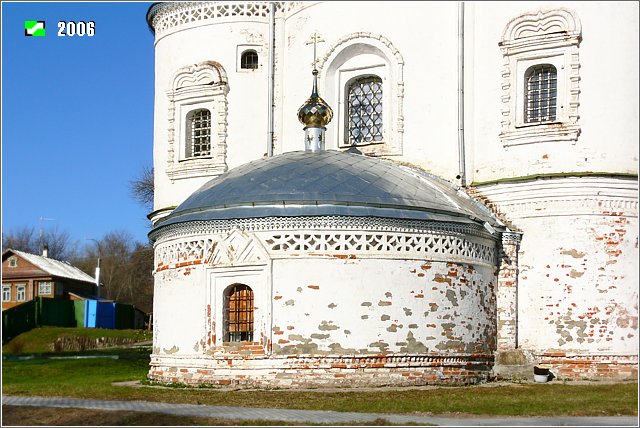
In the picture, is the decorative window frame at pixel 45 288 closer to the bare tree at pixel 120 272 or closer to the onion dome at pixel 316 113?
the bare tree at pixel 120 272

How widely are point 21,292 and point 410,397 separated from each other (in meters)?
36.8

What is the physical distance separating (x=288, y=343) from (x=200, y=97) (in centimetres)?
866

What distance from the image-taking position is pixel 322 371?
53.6 ft

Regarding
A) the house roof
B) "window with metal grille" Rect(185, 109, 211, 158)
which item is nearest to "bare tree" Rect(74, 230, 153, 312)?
the house roof

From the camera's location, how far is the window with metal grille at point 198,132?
23453mm

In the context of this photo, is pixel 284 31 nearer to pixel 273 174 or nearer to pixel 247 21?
pixel 247 21

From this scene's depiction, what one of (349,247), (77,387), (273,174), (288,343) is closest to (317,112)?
(273,174)

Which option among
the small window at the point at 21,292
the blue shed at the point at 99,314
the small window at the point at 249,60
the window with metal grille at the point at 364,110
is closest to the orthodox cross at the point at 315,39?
the window with metal grille at the point at 364,110

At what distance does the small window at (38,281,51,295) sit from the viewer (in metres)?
47.9

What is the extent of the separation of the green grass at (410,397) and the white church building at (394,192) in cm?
99

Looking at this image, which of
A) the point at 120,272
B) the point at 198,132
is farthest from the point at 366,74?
the point at 120,272

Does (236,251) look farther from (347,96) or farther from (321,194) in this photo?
(347,96)

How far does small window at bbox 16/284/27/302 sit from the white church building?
26.4 meters

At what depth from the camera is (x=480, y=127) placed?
20250 mm
